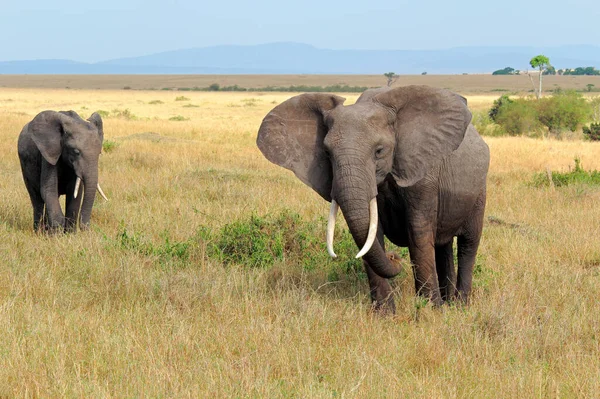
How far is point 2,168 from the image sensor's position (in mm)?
14609

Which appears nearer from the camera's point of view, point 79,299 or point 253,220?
point 79,299

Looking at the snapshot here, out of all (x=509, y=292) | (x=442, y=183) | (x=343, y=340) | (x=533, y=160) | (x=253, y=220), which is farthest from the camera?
(x=533, y=160)

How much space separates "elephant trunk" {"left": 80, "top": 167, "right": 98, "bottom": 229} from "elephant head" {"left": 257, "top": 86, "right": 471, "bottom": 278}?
4.02 m

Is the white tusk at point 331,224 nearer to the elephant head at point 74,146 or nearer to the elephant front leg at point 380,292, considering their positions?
the elephant front leg at point 380,292

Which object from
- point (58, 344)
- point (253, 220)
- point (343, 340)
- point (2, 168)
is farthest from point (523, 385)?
point (2, 168)

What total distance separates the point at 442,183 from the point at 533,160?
37.0 ft

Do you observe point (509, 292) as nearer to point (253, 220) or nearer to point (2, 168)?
point (253, 220)

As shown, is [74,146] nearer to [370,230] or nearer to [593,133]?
[370,230]

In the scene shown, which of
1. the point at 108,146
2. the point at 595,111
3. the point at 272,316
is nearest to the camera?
the point at 272,316

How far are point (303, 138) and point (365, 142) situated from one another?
0.66m

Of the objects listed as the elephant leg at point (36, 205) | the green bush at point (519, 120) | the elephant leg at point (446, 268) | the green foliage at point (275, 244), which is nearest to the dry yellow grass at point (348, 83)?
the green bush at point (519, 120)

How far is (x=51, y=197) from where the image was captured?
914 centimetres

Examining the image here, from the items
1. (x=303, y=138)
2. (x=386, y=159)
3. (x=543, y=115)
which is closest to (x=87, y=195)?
(x=303, y=138)

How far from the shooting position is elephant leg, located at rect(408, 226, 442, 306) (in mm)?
5637
